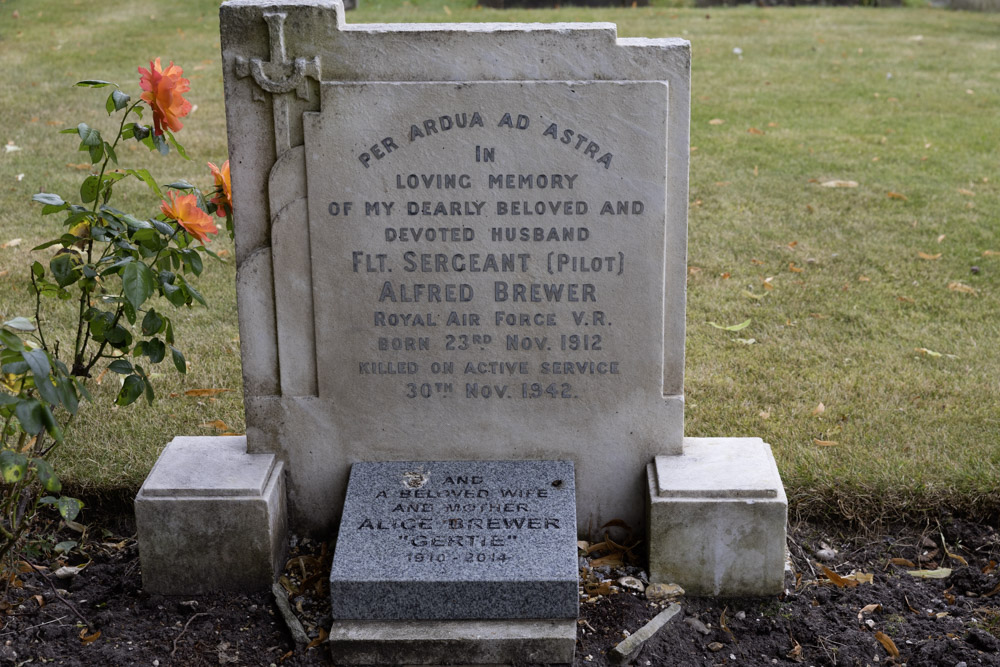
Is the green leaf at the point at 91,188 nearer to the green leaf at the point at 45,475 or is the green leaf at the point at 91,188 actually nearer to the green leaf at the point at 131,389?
the green leaf at the point at 131,389

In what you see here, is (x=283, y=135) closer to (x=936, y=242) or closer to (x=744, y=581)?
(x=744, y=581)

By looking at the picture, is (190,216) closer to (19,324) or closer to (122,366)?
(122,366)

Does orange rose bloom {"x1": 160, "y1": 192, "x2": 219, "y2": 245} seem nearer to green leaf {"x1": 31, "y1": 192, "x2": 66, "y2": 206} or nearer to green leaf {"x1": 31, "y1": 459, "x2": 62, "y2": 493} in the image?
green leaf {"x1": 31, "y1": 192, "x2": 66, "y2": 206}

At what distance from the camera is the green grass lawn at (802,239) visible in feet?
14.4

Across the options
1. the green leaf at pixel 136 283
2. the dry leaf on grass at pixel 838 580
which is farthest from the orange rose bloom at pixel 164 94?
the dry leaf on grass at pixel 838 580

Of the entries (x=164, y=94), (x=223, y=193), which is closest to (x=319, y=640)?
(x=223, y=193)

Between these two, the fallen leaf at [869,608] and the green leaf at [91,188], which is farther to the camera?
the fallen leaf at [869,608]

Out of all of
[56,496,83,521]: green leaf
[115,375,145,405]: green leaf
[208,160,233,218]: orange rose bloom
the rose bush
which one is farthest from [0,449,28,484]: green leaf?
[208,160,233,218]: orange rose bloom

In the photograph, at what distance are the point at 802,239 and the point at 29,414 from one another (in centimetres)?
506

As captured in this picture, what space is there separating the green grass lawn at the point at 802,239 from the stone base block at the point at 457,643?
51.7 inches

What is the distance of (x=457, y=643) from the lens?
316 centimetres

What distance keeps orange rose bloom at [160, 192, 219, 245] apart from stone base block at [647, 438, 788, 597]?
166 cm

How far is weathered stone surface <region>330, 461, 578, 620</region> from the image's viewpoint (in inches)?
125

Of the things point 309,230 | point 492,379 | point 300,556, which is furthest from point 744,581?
point 309,230
